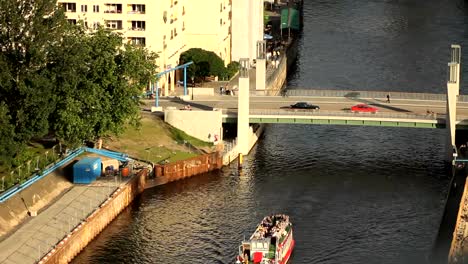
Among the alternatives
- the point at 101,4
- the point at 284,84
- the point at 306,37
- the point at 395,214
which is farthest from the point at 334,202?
the point at 306,37

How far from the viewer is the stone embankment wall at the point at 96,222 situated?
9870cm

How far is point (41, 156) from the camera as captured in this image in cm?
11412

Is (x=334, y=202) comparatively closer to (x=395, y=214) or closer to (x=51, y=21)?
(x=395, y=214)

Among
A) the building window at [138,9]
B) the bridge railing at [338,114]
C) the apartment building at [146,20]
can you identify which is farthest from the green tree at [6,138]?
the building window at [138,9]

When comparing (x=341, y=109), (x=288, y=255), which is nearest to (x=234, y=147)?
(x=341, y=109)

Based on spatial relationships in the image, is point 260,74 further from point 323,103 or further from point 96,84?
point 96,84

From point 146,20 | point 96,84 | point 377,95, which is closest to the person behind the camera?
point 96,84

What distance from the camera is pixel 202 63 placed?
151875 mm

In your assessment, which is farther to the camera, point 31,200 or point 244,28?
point 244,28

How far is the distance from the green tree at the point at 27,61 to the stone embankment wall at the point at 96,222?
7.88 metres

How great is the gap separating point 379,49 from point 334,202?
74.3 m

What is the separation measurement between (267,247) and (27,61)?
2649cm

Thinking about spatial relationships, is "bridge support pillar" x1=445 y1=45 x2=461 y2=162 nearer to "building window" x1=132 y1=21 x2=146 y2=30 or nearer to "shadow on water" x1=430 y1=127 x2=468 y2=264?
"shadow on water" x1=430 y1=127 x2=468 y2=264

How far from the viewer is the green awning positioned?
193500 mm
